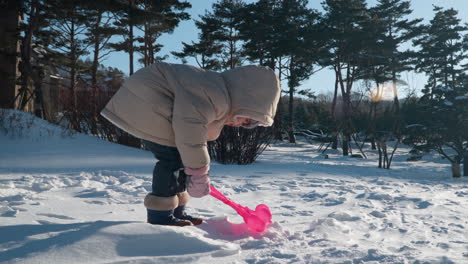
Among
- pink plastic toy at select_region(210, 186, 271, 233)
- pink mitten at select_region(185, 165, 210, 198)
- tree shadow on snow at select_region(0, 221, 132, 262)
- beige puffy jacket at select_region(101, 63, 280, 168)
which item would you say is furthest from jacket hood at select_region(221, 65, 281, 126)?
tree shadow on snow at select_region(0, 221, 132, 262)

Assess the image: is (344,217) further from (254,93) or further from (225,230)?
(254,93)

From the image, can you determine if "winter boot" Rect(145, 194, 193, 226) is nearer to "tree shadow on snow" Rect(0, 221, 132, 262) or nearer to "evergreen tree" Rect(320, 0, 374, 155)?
"tree shadow on snow" Rect(0, 221, 132, 262)

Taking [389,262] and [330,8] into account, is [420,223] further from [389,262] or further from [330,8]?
[330,8]

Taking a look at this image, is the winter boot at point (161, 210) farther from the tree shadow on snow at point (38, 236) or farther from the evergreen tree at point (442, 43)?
the evergreen tree at point (442, 43)

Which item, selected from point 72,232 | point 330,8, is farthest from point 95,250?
point 330,8

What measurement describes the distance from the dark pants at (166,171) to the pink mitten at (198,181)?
153 millimetres

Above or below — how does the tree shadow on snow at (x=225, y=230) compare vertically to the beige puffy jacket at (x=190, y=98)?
below

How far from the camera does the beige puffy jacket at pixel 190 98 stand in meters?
1.54

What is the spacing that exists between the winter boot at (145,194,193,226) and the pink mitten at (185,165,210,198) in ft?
0.57

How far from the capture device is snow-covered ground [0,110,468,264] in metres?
1.25

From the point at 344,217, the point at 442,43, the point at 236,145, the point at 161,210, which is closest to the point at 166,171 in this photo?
the point at 161,210

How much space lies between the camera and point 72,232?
1336 millimetres

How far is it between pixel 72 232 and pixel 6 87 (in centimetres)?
1058

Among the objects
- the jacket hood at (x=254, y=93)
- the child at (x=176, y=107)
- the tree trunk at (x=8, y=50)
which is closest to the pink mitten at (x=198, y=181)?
the child at (x=176, y=107)
